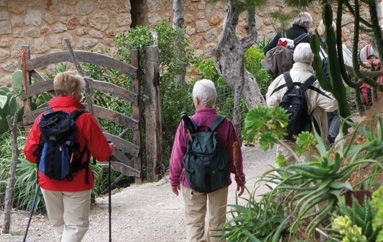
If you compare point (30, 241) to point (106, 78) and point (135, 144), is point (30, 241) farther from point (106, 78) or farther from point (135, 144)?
point (106, 78)

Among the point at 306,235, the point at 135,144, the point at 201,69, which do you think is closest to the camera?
the point at 306,235

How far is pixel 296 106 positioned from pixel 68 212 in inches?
77.9

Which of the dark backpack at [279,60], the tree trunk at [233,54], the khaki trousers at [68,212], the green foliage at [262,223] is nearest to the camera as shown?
the green foliage at [262,223]

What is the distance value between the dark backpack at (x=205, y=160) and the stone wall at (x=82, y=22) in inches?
240

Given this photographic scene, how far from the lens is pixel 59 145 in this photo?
603cm

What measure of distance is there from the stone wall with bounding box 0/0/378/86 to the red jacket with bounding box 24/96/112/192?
20.1 ft

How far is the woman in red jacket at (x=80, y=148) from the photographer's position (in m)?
6.13

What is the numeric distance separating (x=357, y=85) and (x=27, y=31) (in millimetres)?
7624

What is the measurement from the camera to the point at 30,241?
7.77 meters

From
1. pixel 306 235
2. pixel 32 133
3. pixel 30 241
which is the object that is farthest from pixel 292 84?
pixel 306 235

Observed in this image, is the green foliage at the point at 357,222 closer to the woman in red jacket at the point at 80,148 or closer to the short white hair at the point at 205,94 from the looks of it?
the short white hair at the point at 205,94

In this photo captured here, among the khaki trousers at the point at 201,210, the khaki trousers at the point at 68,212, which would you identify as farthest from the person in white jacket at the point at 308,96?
the khaki trousers at the point at 68,212

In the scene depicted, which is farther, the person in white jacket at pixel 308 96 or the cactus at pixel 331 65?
the person in white jacket at pixel 308 96

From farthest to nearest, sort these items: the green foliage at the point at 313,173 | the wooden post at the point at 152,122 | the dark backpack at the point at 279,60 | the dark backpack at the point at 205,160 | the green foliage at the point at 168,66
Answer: the green foliage at the point at 168,66 → the wooden post at the point at 152,122 → the dark backpack at the point at 279,60 → the dark backpack at the point at 205,160 → the green foliage at the point at 313,173
